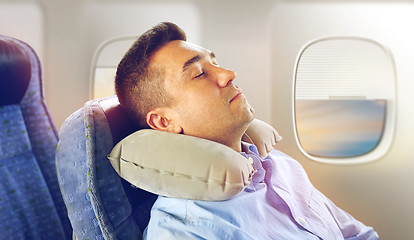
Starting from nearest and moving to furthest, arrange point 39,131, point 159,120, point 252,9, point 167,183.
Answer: point 167,183, point 159,120, point 39,131, point 252,9

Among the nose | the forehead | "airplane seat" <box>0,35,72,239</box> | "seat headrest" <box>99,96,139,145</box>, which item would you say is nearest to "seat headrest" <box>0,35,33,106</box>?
"airplane seat" <box>0,35,72,239</box>

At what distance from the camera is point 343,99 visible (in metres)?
2.07

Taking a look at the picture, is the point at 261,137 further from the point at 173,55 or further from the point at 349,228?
the point at 349,228

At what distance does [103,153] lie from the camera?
1.13 meters

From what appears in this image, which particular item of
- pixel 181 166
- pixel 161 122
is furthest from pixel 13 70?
pixel 181 166

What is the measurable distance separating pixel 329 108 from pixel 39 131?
146 cm

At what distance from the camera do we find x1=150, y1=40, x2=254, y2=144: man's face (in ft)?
4.32

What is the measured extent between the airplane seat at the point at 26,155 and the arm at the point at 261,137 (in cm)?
81

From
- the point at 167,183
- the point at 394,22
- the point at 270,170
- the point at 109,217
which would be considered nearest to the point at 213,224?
the point at 167,183

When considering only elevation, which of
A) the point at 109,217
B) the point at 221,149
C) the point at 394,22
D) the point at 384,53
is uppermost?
the point at 394,22

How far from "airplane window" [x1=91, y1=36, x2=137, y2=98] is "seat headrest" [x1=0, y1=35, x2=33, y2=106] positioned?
549 mm

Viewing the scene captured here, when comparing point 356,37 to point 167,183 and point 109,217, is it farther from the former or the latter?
point 109,217

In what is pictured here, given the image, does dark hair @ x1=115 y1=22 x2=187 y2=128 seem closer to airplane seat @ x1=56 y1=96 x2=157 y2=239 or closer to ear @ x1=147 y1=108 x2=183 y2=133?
ear @ x1=147 y1=108 x2=183 y2=133

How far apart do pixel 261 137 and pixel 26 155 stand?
0.92 m
